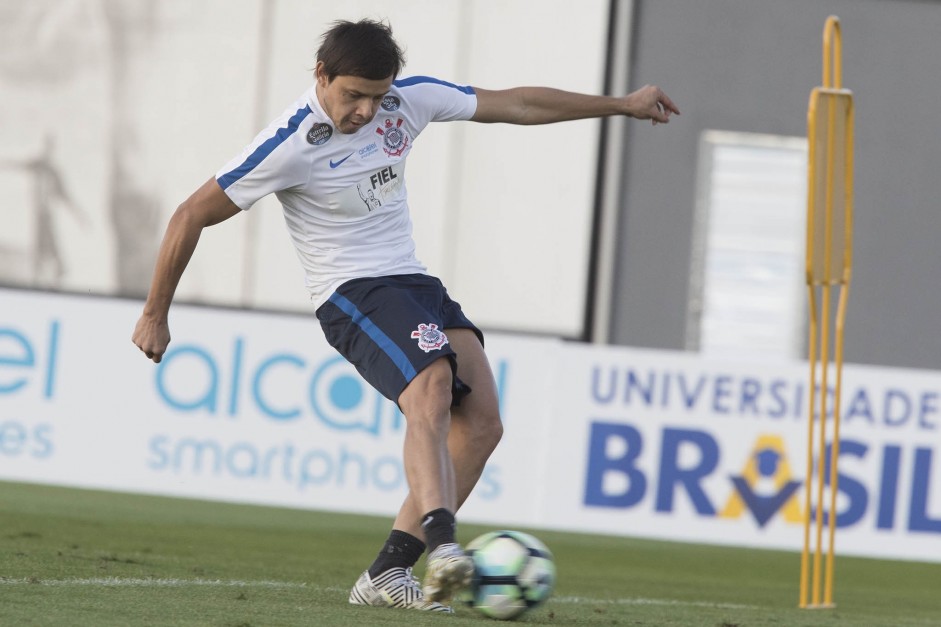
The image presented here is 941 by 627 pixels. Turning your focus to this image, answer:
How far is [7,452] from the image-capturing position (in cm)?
932

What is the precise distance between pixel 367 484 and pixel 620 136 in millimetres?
5783

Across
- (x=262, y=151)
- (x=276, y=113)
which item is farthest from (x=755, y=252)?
(x=262, y=151)

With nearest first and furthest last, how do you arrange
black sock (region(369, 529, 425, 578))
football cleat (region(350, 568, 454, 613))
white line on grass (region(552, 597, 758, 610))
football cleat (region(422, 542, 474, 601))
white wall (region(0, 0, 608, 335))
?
football cleat (region(422, 542, 474, 601)) < football cleat (region(350, 568, 454, 613)) < black sock (region(369, 529, 425, 578)) < white line on grass (region(552, 597, 758, 610)) < white wall (region(0, 0, 608, 335))

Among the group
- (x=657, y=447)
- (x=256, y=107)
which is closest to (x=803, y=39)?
(x=256, y=107)

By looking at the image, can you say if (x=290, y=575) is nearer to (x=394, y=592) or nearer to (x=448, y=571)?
(x=394, y=592)

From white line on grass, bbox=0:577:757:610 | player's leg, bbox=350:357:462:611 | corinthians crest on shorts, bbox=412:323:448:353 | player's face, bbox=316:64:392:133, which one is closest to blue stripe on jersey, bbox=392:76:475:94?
player's face, bbox=316:64:392:133

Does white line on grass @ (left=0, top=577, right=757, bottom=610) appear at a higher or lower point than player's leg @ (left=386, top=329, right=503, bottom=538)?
lower

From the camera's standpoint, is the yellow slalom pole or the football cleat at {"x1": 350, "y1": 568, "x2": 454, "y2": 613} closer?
the football cleat at {"x1": 350, "y1": 568, "x2": 454, "y2": 613}

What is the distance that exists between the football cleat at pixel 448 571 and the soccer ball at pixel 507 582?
0.79ft

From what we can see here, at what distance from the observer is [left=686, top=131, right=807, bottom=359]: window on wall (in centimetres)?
1433

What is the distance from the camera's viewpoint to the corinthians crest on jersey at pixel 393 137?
4699 millimetres

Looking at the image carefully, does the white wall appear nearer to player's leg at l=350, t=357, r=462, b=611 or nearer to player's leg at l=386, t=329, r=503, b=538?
player's leg at l=386, t=329, r=503, b=538

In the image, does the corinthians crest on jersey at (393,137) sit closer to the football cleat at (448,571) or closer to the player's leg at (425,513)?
the player's leg at (425,513)

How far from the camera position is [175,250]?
439 cm
